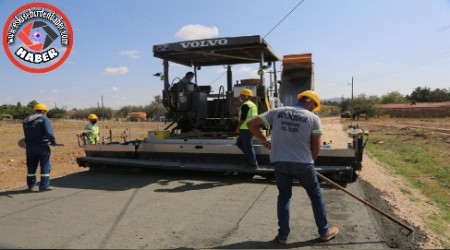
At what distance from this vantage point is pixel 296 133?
13.9 ft

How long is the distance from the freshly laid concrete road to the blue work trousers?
0.89 feet

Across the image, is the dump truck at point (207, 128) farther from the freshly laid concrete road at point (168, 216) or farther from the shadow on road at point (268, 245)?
the shadow on road at point (268, 245)

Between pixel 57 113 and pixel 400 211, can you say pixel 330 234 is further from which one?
pixel 57 113

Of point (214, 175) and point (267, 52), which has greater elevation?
point (267, 52)

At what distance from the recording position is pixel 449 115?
59375mm

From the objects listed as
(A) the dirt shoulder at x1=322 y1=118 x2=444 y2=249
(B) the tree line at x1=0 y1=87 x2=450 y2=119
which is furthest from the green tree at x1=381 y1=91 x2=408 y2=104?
(A) the dirt shoulder at x1=322 y1=118 x2=444 y2=249

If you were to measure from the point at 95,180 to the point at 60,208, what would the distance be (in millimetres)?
2129

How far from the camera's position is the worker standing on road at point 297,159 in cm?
422

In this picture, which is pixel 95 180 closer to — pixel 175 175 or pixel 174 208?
pixel 175 175

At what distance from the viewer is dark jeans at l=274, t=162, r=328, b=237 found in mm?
4207

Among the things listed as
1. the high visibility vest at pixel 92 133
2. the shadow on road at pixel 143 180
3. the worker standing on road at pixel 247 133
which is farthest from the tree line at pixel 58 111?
the worker standing on road at pixel 247 133

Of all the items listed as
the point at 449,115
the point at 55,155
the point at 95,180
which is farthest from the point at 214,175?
the point at 449,115

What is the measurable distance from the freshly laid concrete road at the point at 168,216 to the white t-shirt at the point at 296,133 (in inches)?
36.2

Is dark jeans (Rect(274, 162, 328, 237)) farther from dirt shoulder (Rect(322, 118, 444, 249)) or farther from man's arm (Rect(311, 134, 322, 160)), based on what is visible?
dirt shoulder (Rect(322, 118, 444, 249))
